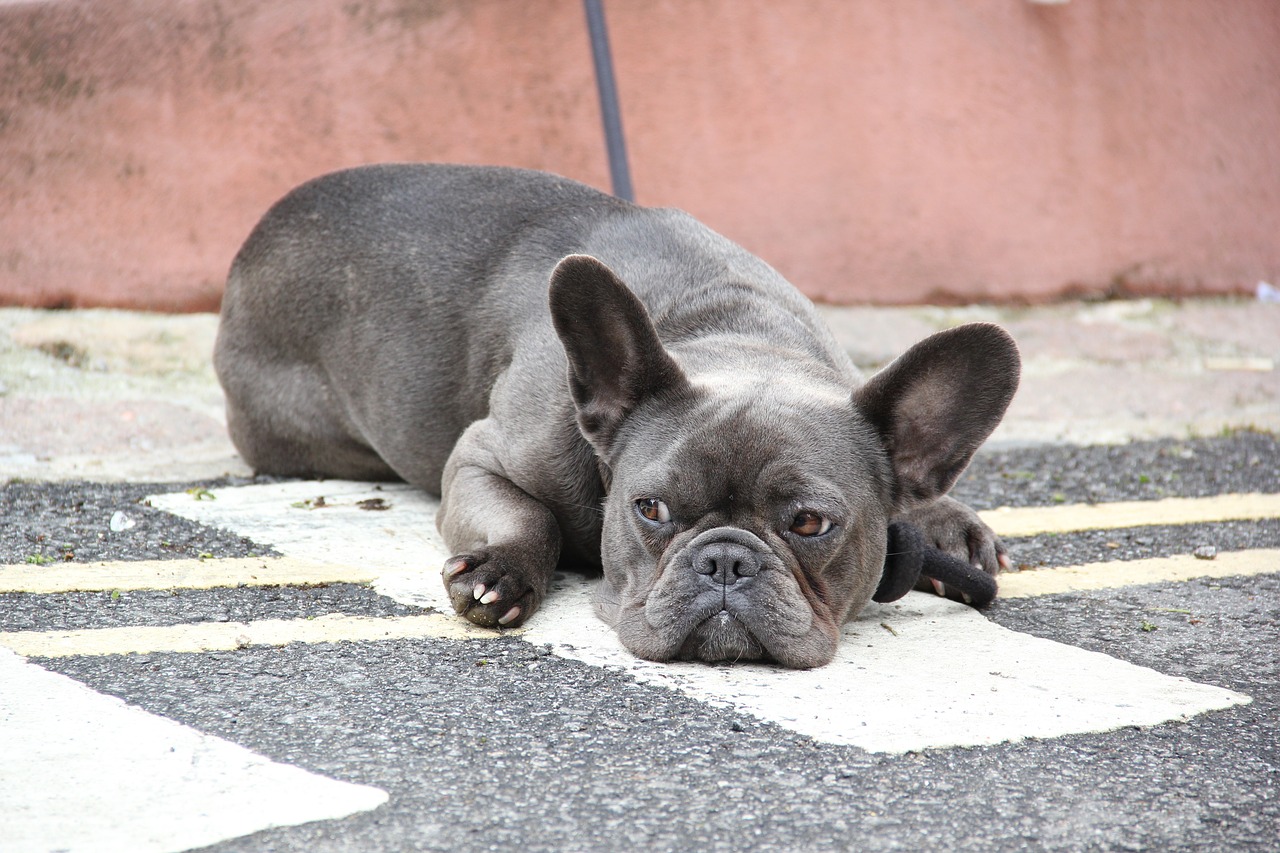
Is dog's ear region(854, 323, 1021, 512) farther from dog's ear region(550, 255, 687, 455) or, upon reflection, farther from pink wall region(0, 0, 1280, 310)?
pink wall region(0, 0, 1280, 310)

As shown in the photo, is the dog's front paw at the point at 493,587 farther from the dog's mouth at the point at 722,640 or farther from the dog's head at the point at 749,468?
the dog's mouth at the point at 722,640

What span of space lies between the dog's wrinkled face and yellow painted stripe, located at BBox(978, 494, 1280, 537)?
132 cm

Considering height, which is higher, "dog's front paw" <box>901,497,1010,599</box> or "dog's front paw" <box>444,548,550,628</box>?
"dog's front paw" <box>444,548,550,628</box>

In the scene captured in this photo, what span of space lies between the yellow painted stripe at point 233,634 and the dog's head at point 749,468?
425mm

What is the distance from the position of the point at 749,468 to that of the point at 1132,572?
1.47 m

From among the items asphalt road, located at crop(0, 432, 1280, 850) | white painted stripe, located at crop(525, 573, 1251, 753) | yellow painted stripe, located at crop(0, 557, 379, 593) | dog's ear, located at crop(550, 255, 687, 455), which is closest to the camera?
asphalt road, located at crop(0, 432, 1280, 850)

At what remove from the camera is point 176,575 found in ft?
11.2

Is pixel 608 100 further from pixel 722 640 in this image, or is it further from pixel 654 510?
pixel 722 640

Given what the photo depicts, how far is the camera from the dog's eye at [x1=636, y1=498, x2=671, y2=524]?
120 inches

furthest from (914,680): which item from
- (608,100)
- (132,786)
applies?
(608,100)

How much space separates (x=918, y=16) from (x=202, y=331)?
156 inches

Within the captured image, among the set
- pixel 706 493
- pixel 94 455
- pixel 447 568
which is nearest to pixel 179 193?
pixel 94 455

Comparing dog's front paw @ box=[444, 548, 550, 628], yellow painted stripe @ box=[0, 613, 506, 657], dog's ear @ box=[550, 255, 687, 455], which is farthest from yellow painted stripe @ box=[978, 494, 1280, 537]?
yellow painted stripe @ box=[0, 613, 506, 657]

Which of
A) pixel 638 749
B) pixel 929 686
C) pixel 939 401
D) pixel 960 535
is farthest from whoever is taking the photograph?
pixel 960 535
